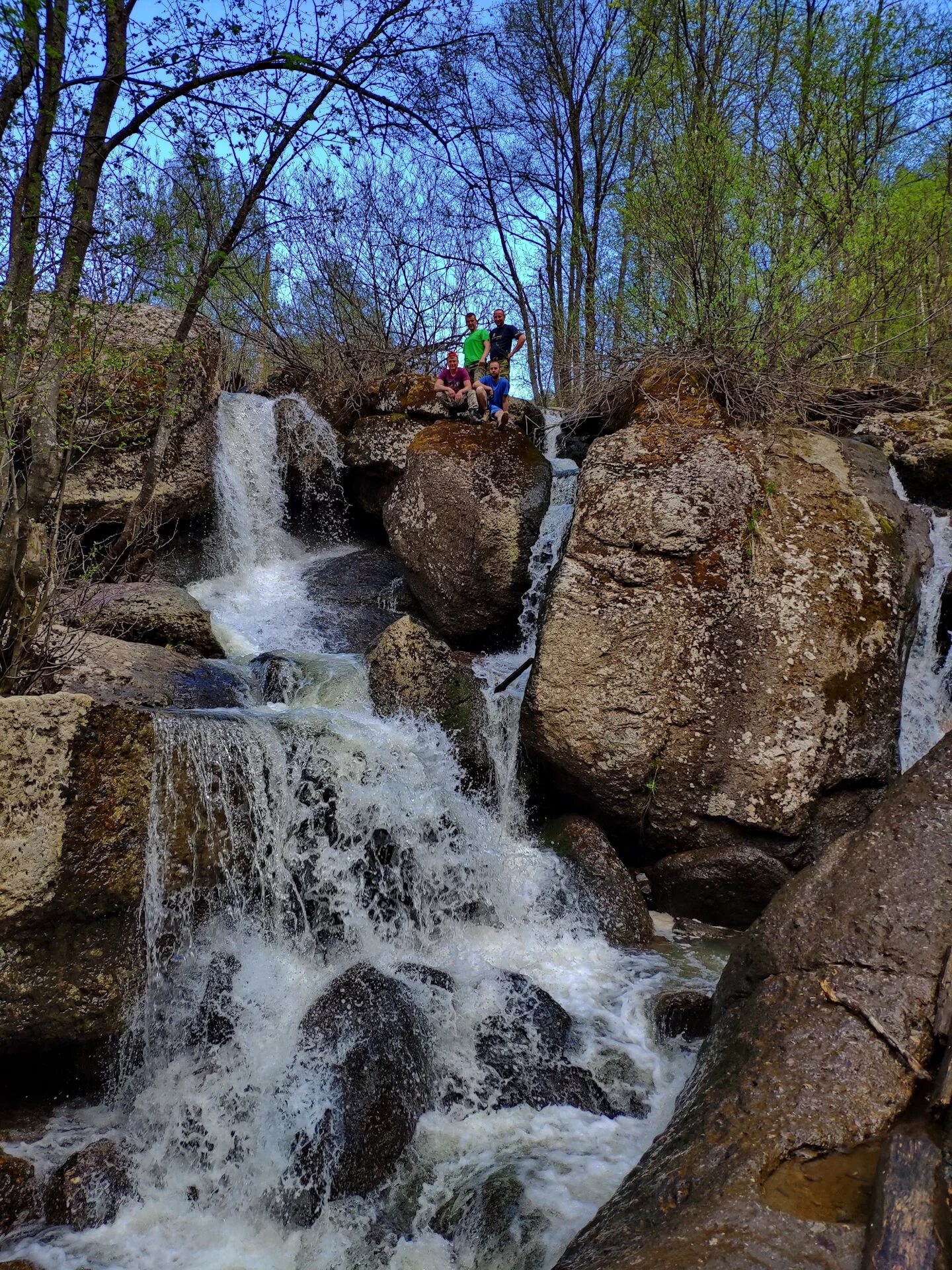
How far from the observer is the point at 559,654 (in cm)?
649

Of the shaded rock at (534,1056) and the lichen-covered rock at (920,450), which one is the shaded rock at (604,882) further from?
the lichen-covered rock at (920,450)

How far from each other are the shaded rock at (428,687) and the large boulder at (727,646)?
0.65 metres

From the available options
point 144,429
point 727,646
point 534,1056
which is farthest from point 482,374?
point 534,1056

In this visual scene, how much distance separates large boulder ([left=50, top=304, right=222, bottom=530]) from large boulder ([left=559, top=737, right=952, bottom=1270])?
6.77m

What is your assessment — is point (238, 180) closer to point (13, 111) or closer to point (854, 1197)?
point (13, 111)

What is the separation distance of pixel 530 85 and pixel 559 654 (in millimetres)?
14435

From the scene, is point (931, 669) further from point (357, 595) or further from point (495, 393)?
point (357, 595)

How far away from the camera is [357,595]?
32.3ft

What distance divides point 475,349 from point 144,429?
4.59m

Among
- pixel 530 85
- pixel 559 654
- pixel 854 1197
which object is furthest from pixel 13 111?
pixel 530 85

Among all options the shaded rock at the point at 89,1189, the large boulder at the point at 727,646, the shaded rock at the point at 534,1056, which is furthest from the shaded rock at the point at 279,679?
the shaded rock at the point at 89,1189

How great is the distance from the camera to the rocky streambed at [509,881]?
10.1ft

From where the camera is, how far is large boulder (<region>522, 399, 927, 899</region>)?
19.6 feet

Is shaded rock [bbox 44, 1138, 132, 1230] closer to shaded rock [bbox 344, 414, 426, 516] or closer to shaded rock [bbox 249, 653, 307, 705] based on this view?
shaded rock [bbox 249, 653, 307, 705]
